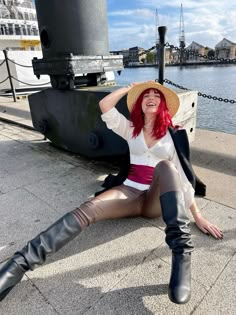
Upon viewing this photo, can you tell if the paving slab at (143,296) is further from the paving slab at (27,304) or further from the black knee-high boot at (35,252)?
the black knee-high boot at (35,252)

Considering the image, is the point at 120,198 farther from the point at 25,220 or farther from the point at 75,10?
the point at 75,10

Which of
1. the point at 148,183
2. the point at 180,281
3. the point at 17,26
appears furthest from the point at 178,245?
the point at 17,26

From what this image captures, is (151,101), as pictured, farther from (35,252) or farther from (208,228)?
(35,252)

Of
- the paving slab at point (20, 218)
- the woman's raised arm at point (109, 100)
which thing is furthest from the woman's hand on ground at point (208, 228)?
the paving slab at point (20, 218)

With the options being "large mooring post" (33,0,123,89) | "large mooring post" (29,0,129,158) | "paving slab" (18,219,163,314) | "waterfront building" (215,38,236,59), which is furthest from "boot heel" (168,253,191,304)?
"waterfront building" (215,38,236,59)

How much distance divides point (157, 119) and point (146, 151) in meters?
0.27

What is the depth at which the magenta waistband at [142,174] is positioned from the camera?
7.12ft

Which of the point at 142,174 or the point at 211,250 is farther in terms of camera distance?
the point at 142,174

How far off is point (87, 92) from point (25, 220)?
1.69 metres

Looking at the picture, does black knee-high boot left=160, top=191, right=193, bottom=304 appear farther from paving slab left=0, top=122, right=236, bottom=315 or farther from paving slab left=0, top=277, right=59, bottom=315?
paving slab left=0, top=277, right=59, bottom=315

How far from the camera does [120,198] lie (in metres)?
2.03

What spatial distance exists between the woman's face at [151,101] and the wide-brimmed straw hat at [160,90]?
0.13ft

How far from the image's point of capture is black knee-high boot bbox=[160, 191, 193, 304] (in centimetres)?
152

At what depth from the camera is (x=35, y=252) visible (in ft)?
5.41
